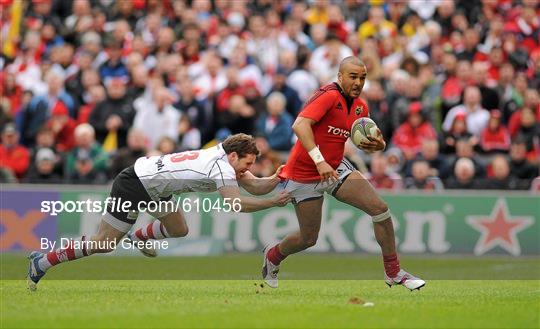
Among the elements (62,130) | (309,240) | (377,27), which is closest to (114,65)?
(62,130)

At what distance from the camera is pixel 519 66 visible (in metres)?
23.4

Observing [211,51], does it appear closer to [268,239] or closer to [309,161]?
[268,239]

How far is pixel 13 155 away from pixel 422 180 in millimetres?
7214

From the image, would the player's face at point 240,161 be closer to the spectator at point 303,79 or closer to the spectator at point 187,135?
the spectator at point 187,135

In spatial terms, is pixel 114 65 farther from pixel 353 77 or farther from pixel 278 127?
pixel 353 77

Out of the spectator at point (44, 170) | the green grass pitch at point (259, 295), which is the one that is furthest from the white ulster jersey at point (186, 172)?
the spectator at point (44, 170)

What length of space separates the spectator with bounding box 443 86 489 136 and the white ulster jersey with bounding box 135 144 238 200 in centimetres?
917

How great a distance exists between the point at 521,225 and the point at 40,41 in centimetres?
1049

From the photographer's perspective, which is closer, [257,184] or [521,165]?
[257,184]

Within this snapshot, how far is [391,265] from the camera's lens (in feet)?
44.8

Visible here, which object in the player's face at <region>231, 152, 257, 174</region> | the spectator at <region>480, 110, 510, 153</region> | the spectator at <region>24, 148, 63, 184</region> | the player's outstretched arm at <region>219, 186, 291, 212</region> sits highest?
the player's face at <region>231, 152, 257, 174</region>

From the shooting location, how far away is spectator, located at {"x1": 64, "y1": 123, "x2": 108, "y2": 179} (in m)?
21.2

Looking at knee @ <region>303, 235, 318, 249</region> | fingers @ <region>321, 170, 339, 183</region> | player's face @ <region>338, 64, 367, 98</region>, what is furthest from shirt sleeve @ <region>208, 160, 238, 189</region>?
player's face @ <region>338, 64, 367, 98</region>

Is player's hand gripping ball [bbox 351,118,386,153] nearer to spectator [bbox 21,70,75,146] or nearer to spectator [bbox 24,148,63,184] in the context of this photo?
spectator [bbox 24,148,63,184]
